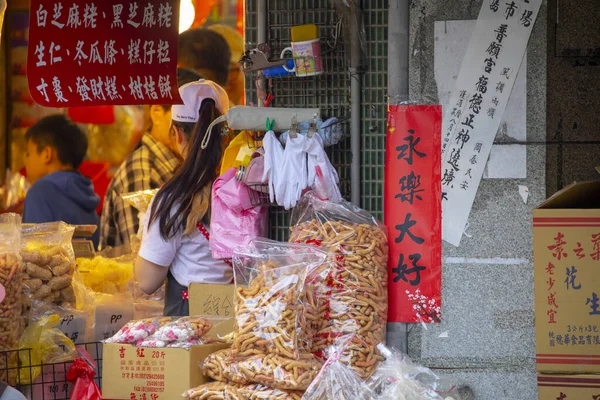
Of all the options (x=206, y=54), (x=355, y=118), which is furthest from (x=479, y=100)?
(x=206, y=54)

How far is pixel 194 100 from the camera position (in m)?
5.72

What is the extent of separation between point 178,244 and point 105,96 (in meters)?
1.24

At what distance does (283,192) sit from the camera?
16.5 feet

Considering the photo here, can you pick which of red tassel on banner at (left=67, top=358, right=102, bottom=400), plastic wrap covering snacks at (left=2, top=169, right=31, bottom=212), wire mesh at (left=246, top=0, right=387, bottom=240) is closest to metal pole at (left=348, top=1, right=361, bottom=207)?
wire mesh at (left=246, top=0, right=387, bottom=240)

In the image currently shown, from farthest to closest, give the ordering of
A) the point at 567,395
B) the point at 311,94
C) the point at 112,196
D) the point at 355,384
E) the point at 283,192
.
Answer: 1. the point at 112,196
2. the point at 311,94
3. the point at 283,192
4. the point at 355,384
5. the point at 567,395

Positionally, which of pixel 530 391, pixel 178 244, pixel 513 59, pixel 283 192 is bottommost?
pixel 530 391

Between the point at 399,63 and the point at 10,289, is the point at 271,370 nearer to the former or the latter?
the point at 10,289

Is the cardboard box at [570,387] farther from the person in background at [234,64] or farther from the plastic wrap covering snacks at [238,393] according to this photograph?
the person in background at [234,64]

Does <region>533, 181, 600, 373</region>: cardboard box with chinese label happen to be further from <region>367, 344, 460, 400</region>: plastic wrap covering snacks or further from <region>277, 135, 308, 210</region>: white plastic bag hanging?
<region>277, 135, 308, 210</region>: white plastic bag hanging

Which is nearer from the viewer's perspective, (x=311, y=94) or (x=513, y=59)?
(x=513, y=59)

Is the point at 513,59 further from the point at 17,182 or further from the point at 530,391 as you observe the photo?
the point at 17,182

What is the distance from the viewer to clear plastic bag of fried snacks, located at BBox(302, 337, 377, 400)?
4.38 metres

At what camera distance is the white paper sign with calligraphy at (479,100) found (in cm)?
506

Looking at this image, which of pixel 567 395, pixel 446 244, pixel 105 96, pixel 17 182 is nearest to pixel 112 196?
pixel 17 182
